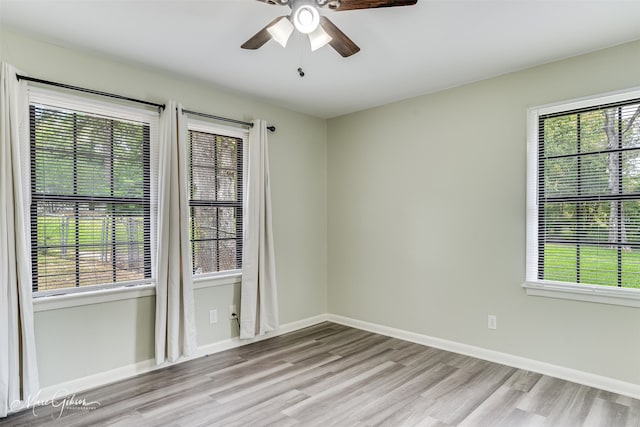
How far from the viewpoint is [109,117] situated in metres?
3.14

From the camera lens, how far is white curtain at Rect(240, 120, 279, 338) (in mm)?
3949

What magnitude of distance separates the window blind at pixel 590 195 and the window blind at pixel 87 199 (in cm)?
342


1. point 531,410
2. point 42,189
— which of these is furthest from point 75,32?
point 531,410

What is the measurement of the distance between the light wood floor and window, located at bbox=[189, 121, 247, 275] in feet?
3.11

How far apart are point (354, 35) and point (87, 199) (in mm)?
2367

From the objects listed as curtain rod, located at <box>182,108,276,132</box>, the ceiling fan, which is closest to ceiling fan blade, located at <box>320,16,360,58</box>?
the ceiling fan

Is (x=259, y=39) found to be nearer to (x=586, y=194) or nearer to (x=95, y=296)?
(x=95, y=296)

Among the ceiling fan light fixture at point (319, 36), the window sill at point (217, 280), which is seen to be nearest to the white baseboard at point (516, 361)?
the window sill at point (217, 280)

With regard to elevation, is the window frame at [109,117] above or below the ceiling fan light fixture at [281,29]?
below

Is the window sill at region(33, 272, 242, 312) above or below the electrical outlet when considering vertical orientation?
above

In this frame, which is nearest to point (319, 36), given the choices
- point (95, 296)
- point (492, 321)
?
point (95, 296)

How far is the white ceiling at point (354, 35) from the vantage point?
236 cm

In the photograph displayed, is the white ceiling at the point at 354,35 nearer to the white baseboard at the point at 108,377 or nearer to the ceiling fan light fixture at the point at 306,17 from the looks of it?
the ceiling fan light fixture at the point at 306,17

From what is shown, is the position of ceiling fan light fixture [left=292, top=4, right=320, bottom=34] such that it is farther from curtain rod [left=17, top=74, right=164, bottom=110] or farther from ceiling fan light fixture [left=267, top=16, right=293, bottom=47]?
curtain rod [left=17, top=74, right=164, bottom=110]
